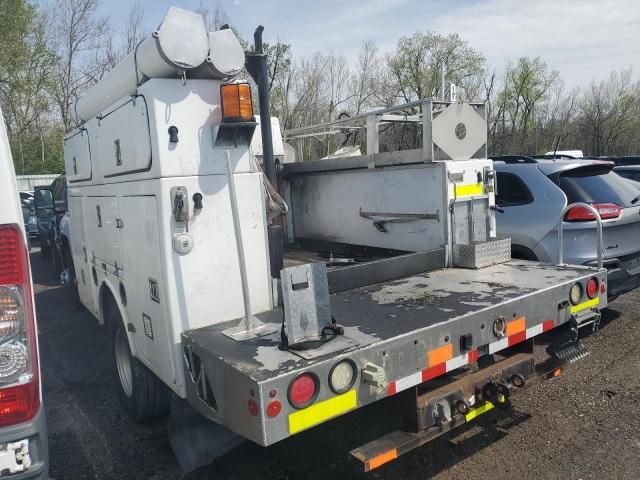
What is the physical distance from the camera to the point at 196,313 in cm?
278

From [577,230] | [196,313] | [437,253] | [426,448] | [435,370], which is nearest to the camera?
[435,370]

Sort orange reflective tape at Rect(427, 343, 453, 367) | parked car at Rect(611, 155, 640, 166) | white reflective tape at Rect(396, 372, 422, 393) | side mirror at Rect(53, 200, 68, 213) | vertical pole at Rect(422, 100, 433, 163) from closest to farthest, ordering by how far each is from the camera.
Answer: white reflective tape at Rect(396, 372, 422, 393) → orange reflective tape at Rect(427, 343, 453, 367) → vertical pole at Rect(422, 100, 433, 163) → side mirror at Rect(53, 200, 68, 213) → parked car at Rect(611, 155, 640, 166)

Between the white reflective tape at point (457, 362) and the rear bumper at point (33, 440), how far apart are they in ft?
5.95

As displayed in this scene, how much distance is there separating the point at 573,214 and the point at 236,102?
12.7ft

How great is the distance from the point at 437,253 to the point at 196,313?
193 centimetres

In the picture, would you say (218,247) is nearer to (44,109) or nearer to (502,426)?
(502,426)

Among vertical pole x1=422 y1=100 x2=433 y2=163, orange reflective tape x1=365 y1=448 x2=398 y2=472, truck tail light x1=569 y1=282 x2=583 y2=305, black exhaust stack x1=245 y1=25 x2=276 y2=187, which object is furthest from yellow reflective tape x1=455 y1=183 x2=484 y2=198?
orange reflective tape x1=365 y1=448 x2=398 y2=472

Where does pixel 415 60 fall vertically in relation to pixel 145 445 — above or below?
above

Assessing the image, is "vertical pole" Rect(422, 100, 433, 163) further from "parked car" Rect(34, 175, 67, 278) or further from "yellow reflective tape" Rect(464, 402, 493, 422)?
"parked car" Rect(34, 175, 67, 278)

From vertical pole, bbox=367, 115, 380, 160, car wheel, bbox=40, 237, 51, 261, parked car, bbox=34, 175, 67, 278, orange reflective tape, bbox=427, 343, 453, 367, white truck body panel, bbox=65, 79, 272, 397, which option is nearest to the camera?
orange reflective tape, bbox=427, 343, 453, 367

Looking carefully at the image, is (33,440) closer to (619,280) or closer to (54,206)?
(619,280)

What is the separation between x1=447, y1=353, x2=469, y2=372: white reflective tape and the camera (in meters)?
2.65

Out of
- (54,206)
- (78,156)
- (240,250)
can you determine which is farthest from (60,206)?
(240,250)

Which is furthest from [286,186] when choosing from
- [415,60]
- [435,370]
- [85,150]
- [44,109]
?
[415,60]
